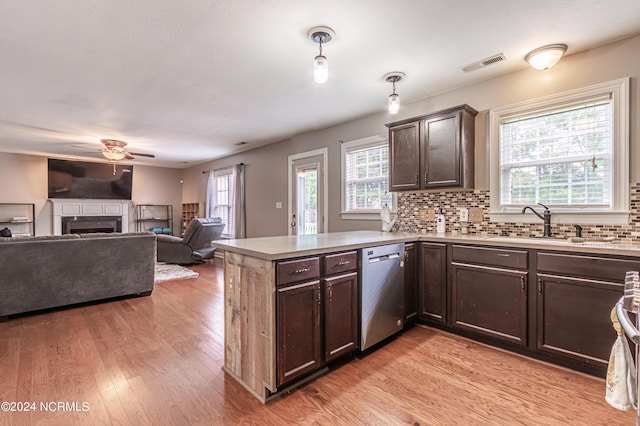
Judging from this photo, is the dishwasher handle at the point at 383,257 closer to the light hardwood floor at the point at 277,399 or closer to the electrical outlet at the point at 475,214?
the light hardwood floor at the point at 277,399

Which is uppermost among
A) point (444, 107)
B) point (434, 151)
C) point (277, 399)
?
point (444, 107)

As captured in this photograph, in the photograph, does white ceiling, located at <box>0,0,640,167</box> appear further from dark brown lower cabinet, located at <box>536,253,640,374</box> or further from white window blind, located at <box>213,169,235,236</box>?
white window blind, located at <box>213,169,235,236</box>

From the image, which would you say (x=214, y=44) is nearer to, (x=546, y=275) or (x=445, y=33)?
(x=445, y=33)

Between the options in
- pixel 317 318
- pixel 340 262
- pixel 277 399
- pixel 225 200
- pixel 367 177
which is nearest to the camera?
pixel 277 399

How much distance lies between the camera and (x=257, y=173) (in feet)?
20.7

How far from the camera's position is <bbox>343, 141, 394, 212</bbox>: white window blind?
4051mm

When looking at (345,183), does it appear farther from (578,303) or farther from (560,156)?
(578,303)

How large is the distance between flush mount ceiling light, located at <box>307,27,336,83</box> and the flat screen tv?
675cm

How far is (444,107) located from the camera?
3.47 m

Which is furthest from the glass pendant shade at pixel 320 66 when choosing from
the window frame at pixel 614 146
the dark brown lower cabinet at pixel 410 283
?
the window frame at pixel 614 146

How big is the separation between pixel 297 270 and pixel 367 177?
8.37 feet

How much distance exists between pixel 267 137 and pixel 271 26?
3.37m

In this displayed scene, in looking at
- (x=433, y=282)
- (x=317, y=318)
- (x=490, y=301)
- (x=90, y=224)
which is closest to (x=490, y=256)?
(x=490, y=301)

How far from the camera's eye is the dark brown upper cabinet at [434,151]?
10.0 ft
